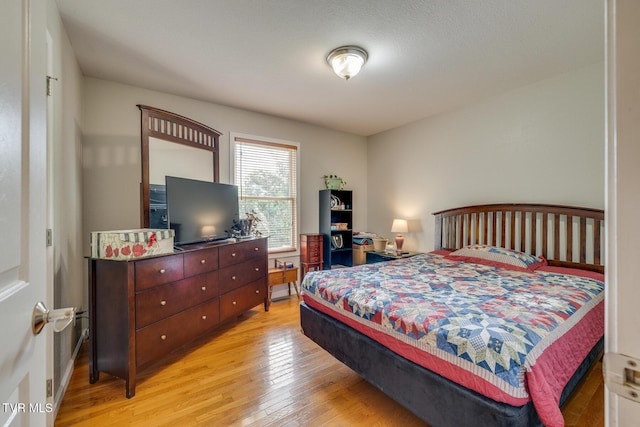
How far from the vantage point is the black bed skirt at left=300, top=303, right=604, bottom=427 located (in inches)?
47.1

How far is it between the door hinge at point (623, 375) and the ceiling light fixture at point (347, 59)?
8.13 feet

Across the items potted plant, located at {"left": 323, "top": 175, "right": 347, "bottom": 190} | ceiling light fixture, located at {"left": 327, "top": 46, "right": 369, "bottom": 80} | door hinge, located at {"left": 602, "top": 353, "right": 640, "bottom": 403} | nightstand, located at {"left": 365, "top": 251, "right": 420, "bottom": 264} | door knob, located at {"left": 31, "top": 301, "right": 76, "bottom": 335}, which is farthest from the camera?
potted plant, located at {"left": 323, "top": 175, "right": 347, "bottom": 190}

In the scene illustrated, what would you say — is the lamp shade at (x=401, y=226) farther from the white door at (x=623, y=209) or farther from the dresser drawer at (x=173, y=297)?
the white door at (x=623, y=209)

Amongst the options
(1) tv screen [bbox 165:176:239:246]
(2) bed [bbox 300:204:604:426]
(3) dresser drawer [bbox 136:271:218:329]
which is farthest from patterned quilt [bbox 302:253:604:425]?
(1) tv screen [bbox 165:176:239:246]

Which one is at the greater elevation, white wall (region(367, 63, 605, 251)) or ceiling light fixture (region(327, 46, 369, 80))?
ceiling light fixture (region(327, 46, 369, 80))

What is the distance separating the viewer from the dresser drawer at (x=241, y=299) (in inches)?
113

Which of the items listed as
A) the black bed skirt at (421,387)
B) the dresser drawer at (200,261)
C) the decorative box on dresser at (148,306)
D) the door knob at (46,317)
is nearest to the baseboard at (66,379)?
the decorative box on dresser at (148,306)

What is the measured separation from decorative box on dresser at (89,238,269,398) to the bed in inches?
38.5

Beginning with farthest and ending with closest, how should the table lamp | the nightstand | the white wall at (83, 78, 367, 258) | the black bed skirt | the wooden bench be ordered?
the table lamp
the nightstand
the wooden bench
the white wall at (83, 78, 367, 258)
the black bed skirt

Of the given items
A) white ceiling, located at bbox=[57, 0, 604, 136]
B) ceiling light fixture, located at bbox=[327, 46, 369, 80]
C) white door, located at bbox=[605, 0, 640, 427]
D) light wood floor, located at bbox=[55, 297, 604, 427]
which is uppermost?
white ceiling, located at bbox=[57, 0, 604, 136]

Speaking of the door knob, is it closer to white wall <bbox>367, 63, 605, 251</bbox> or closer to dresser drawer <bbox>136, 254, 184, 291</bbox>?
dresser drawer <bbox>136, 254, 184, 291</bbox>

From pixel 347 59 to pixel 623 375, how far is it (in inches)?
98.8

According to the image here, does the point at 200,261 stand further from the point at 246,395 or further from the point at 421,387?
the point at 421,387

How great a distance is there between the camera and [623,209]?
462 mm
